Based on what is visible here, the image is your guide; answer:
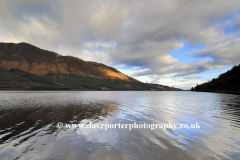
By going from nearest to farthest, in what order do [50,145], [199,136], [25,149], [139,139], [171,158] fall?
[171,158] < [25,149] < [50,145] < [139,139] < [199,136]

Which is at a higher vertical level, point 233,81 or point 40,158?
point 233,81

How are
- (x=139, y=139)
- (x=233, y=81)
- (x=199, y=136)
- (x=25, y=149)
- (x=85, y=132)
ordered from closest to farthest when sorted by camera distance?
1. (x=25, y=149)
2. (x=139, y=139)
3. (x=199, y=136)
4. (x=85, y=132)
5. (x=233, y=81)

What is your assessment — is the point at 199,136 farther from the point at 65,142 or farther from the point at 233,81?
the point at 233,81

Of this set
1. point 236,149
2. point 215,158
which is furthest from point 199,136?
point 215,158

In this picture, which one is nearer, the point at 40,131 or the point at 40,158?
the point at 40,158

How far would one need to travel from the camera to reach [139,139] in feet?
38.3

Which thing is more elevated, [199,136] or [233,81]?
[233,81]

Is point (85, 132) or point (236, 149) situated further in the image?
point (85, 132)

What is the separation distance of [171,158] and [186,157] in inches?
44.3

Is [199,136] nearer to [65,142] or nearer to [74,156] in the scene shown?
[74,156]

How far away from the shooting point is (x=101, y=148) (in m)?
9.72

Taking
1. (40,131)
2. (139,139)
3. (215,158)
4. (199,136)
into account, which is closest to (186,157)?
(215,158)

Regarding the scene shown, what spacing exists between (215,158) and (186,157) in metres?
1.96

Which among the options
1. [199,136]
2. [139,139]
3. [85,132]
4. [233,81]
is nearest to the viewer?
[139,139]
